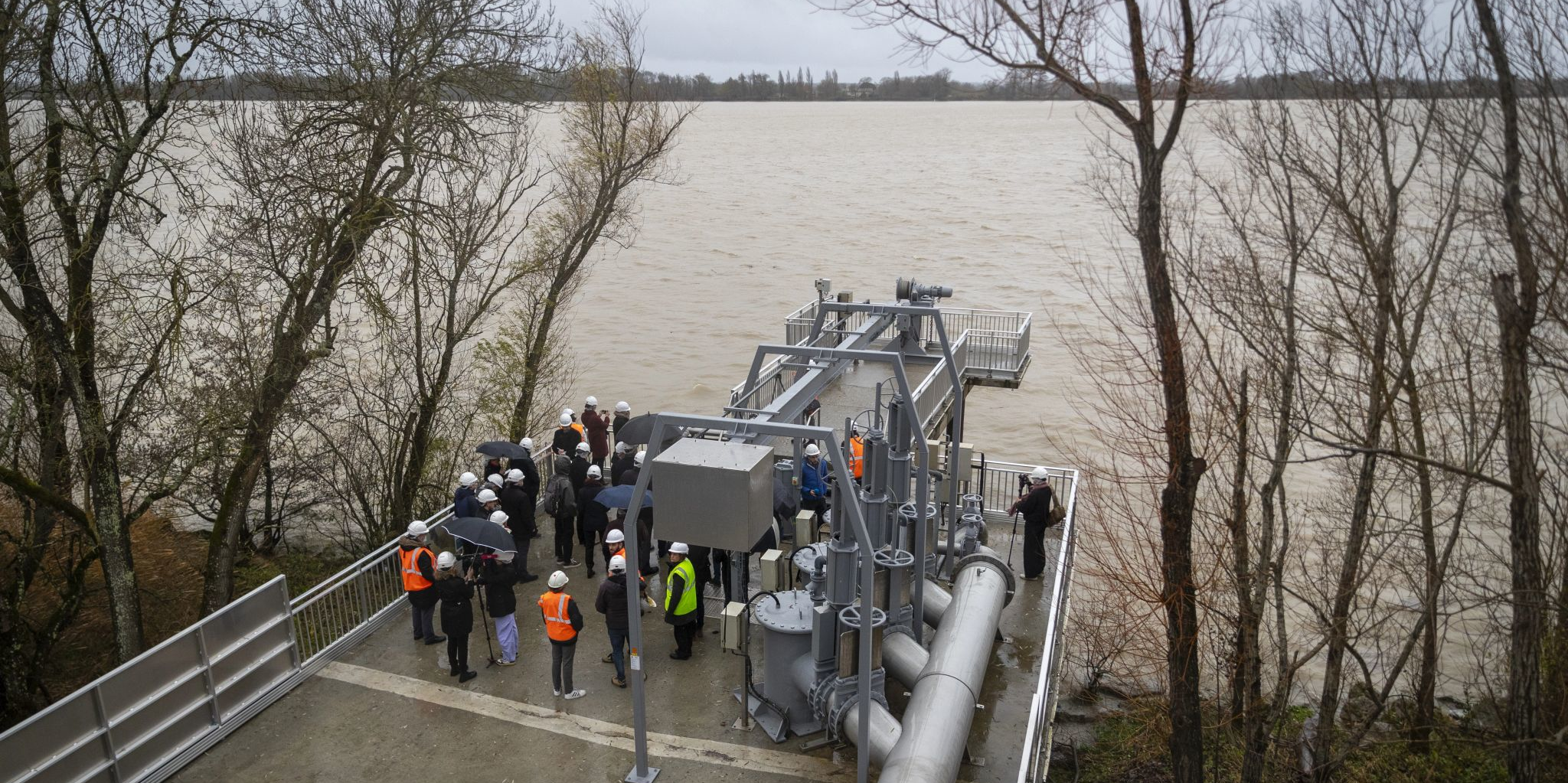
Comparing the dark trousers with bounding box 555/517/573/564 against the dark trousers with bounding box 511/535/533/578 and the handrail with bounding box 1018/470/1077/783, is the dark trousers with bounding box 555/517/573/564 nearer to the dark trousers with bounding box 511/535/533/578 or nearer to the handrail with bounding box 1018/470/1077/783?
the dark trousers with bounding box 511/535/533/578

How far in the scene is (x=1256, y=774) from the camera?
1313 centimetres

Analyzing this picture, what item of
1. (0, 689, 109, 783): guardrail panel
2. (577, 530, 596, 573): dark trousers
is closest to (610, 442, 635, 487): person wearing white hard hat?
(577, 530, 596, 573): dark trousers

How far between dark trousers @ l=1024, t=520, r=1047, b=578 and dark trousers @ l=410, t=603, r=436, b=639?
7754mm

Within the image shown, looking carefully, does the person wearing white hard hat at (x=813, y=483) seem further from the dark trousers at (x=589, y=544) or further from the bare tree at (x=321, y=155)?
the bare tree at (x=321, y=155)

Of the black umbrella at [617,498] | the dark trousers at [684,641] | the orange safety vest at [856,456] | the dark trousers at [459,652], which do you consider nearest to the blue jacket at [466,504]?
the black umbrella at [617,498]

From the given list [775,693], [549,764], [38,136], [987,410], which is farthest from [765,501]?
[987,410]

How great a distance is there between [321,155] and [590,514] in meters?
6.70

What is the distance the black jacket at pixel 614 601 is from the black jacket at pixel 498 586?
1.17 m

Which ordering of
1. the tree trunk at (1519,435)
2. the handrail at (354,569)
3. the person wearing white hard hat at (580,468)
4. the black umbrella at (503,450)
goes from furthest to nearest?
the person wearing white hard hat at (580,468), the black umbrella at (503,450), the handrail at (354,569), the tree trunk at (1519,435)

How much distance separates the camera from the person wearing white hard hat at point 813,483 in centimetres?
1484

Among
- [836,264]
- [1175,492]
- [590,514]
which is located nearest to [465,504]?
[590,514]

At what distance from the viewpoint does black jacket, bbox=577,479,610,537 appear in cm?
1378

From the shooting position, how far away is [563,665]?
442 inches

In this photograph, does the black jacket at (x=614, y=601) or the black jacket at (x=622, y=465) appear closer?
the black jacket at (x=614, y=601)
